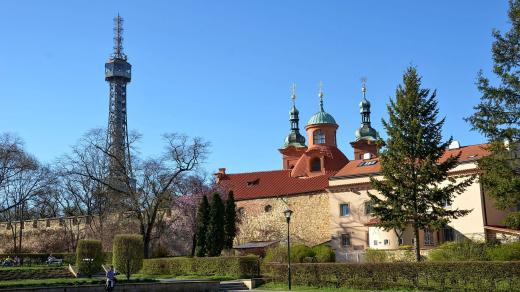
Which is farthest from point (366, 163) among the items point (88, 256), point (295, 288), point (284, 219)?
point (88, 256)

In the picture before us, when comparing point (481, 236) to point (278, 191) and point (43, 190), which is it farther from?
point (43, 190)

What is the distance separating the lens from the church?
39.7m

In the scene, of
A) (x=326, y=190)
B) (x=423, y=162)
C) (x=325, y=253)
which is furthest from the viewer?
(x=326, y=190)

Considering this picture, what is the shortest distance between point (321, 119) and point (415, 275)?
3573 centimetres

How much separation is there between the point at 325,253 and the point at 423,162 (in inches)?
496

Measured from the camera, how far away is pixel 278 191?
5331 centimetres

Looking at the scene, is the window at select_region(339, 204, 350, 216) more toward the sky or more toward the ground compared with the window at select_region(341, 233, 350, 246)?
more toward the sky

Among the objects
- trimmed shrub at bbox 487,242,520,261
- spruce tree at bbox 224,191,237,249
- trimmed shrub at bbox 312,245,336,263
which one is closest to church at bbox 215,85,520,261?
trimmed shrub at bbox 312,245,336,263

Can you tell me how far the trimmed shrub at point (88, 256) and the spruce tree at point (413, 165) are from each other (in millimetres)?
17075

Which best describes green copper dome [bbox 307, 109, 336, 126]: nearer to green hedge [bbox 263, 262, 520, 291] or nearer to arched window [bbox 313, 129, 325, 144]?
arched window [bbox 313, 129, 325, 144]

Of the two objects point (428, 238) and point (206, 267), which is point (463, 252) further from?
point (206, 267)

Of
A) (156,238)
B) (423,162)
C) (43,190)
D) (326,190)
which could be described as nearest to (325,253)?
(326,190)

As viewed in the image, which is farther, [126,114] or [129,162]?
[126,114]

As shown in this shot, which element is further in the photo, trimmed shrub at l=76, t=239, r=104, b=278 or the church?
the church
